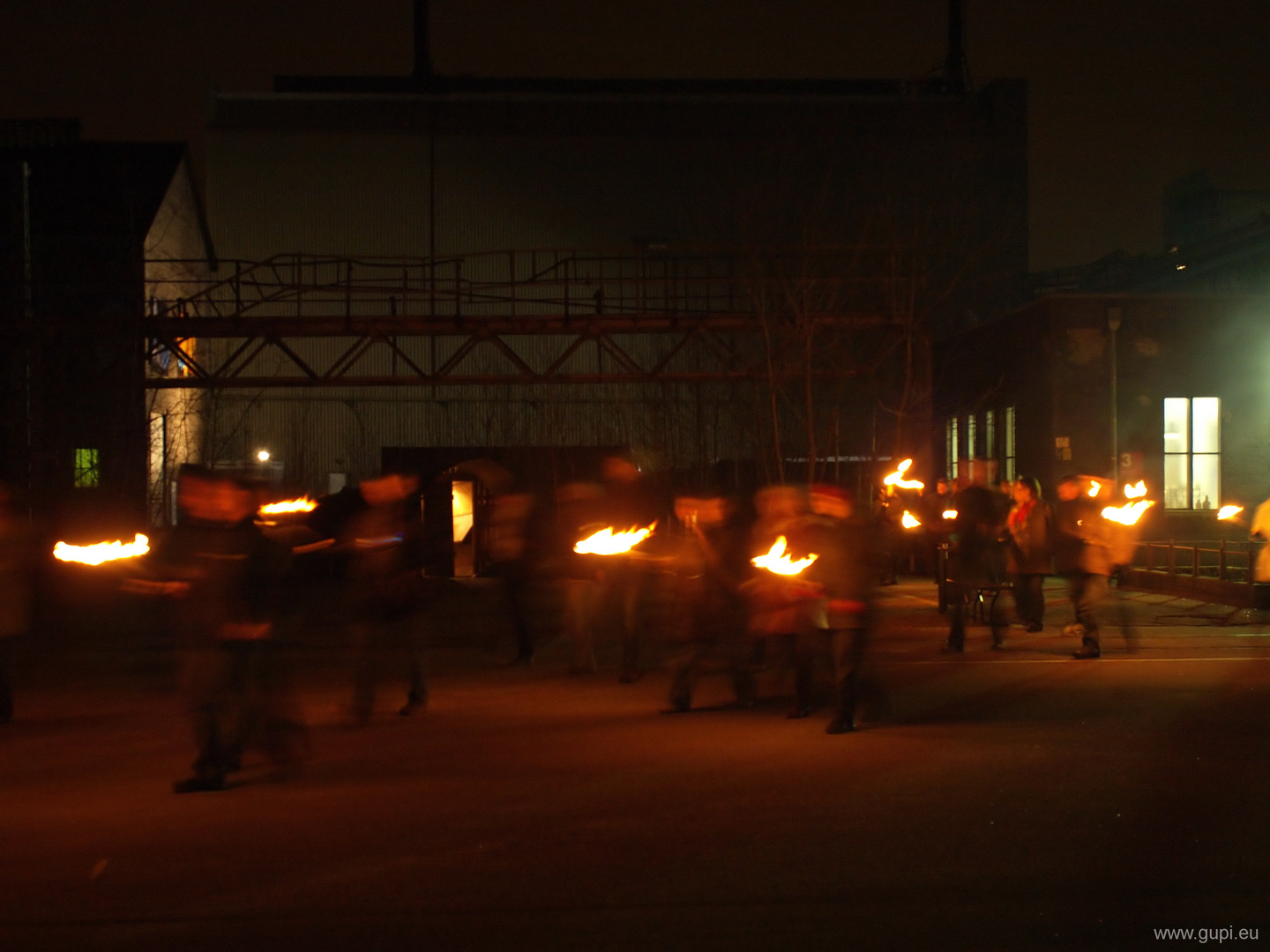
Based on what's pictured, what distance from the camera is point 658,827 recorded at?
632cm

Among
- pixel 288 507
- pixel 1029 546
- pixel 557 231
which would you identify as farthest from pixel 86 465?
pixel 1029 546

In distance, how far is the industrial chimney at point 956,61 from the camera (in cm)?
4603

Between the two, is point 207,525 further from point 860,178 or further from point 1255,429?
point 860,178

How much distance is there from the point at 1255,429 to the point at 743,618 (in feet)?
61.6

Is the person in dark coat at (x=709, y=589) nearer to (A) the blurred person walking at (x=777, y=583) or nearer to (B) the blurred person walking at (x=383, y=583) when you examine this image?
(A) the blurred person walking at (x=777, y=583)

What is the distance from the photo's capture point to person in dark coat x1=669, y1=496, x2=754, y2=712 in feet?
31.1

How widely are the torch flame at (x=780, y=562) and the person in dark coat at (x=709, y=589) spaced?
19.0 inches

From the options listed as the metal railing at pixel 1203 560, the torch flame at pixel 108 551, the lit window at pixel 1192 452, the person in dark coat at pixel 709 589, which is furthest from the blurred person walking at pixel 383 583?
the lit window at pixel 1192 452

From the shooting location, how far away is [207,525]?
7000mm

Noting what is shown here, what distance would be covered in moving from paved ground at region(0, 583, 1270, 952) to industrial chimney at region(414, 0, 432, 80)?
132ft

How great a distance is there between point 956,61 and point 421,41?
20780 mm

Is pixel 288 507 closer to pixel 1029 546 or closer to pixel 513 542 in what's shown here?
pixel 513 542

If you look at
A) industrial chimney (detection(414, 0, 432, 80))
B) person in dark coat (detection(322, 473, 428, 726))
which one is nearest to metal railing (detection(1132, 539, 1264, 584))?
person in dark coat (detection(322, 473, 428, 726))

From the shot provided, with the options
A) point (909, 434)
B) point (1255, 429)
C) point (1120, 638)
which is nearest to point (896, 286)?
point (909, 434)
